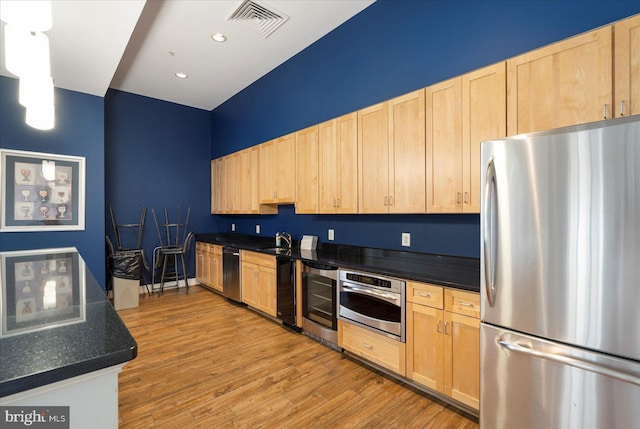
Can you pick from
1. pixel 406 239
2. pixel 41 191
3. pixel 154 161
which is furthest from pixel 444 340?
pixel 154 161

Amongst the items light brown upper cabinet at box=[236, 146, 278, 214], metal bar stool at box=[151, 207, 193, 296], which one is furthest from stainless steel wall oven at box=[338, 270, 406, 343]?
metal bar stool at box=[151, 207, 193, 296]

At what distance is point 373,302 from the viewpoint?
8.27 feet

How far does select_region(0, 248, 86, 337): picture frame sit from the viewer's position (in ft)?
3.36

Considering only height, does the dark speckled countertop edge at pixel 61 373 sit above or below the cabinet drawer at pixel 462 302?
above

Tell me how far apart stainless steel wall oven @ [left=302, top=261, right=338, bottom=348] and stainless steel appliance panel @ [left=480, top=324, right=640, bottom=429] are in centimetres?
145

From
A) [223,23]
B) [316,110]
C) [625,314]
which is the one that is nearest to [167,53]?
[223,23]

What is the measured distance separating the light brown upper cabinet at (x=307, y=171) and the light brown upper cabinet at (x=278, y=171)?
116 millimetres

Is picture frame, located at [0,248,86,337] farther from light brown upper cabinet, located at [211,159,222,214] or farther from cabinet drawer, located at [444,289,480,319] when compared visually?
light brown upper cabinet, located at [211,159,222,214]

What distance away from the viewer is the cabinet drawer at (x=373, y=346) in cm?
236

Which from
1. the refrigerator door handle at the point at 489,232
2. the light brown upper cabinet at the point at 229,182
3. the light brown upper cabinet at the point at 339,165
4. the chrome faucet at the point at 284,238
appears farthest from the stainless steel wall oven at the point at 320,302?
the light brown upper cabinet at the point at 229,182

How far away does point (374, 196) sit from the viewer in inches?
111

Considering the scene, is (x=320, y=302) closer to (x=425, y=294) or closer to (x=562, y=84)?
(x=425, y=294)

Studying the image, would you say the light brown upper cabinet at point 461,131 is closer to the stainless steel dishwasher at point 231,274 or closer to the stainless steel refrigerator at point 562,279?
the stainless steel refrigerator at point 562,279

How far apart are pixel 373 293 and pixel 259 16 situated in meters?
3.03
